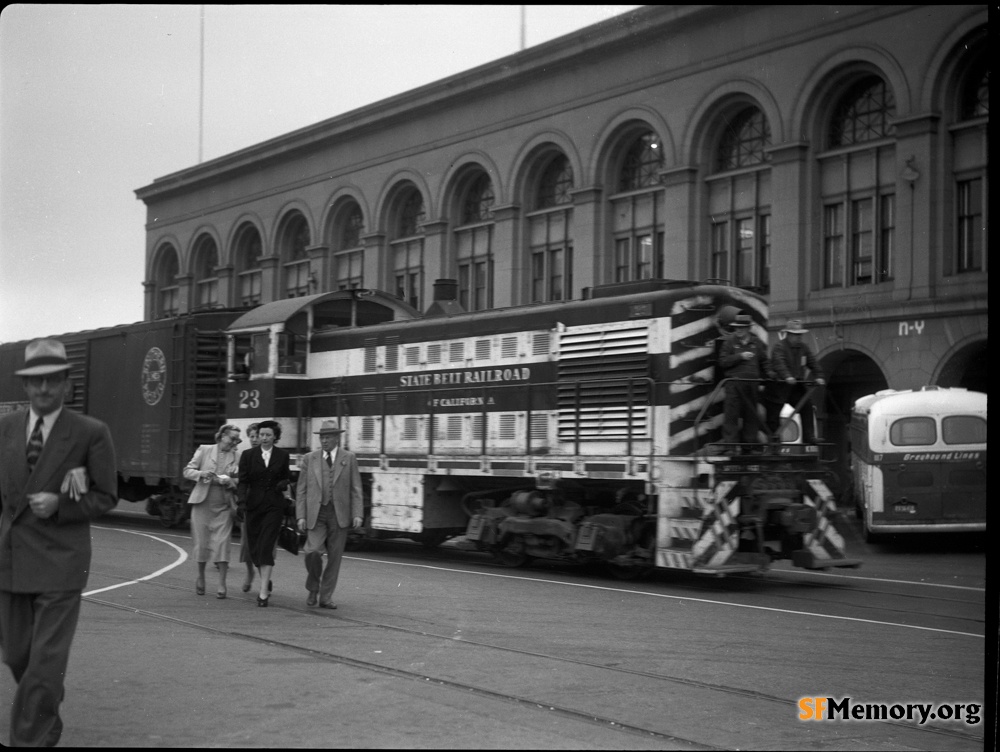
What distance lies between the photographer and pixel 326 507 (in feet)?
39.6

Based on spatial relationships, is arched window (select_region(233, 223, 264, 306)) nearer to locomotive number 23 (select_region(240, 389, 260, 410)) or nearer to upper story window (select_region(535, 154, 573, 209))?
upper story window (select_region(535, 154, 573, 209))

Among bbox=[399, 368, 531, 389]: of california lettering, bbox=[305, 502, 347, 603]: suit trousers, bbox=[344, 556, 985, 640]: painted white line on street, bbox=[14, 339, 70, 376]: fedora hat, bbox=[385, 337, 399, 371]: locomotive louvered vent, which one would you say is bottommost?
bbox=[344, 556, 985, 640]: painted white line on street

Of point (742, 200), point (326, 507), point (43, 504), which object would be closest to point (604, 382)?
point (326, 507)

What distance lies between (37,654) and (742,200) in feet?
86.7

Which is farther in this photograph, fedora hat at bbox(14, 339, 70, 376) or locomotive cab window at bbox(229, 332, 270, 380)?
locomotive cab window at bbox(229, 332, 270, 380)

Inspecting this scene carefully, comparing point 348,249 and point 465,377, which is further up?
point 348,249

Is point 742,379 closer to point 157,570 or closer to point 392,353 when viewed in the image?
point 392,353

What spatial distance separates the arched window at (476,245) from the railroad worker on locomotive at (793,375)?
2322 centimetres

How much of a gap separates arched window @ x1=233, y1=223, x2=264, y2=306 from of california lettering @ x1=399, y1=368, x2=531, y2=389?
29.2 m

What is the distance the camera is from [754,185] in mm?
29828

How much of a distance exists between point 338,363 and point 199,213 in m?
31.0

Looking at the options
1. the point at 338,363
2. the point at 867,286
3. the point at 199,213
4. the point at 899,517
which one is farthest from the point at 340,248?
the point at 899,517

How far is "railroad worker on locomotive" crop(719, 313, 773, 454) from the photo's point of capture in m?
13.8

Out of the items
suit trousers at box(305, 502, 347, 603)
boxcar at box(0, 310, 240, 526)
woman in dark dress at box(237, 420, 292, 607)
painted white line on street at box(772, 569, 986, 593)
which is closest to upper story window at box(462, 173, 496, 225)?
boxcar at box(0, 310, 240, 526)
